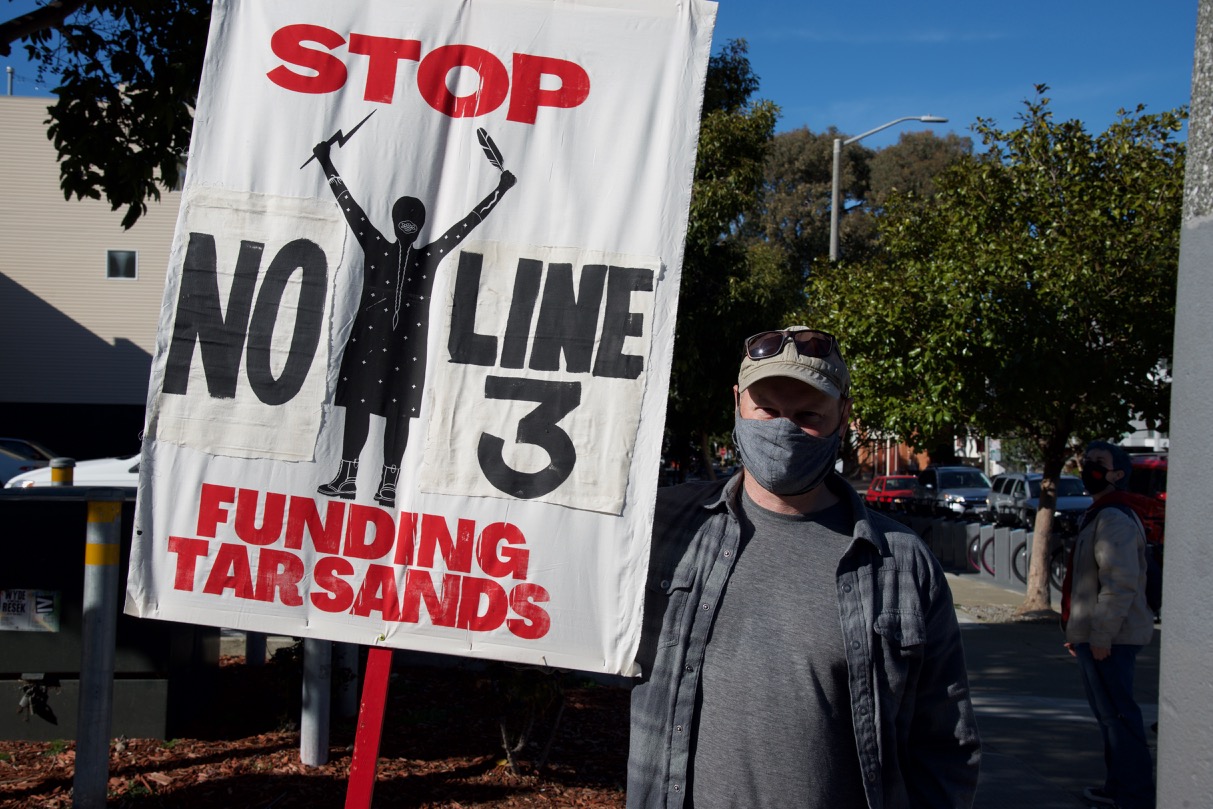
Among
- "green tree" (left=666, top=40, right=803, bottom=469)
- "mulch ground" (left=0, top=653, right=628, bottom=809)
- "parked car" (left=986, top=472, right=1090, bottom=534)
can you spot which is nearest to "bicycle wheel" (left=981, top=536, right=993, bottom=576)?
"parked car" (left=986, top=472, right=1090, bottom=534)

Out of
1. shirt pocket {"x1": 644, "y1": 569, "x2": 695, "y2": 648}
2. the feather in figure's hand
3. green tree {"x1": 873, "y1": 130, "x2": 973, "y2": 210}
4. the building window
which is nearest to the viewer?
shirt pocket {"x1": 644, "y1": 569, "x2": 695, "y2": 648}

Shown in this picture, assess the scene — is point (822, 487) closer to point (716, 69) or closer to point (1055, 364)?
point (1055, 364)

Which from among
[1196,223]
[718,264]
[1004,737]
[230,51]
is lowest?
[1004,737]

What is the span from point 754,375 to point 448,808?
120 inches

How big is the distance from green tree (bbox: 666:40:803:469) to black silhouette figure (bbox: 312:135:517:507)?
474 inches

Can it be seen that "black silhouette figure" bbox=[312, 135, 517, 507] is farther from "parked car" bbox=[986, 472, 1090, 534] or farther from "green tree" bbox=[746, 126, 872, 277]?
"green tree" bbox=[746, 126, 872, 277]

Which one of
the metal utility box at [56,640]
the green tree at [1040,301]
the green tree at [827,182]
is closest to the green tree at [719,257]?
the green tree at [1040,301]

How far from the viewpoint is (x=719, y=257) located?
656 inches

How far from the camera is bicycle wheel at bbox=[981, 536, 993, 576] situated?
17203mm

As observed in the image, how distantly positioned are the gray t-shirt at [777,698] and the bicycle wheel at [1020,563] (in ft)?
48.5

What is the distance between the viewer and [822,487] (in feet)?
8.80

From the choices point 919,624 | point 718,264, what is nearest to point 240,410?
point 919,624

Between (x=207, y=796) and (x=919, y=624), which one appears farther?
(x=207, y=796)

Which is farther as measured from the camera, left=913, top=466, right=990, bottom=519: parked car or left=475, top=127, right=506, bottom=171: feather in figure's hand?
left=913, top=466, right=990, bottom=519: parked car
